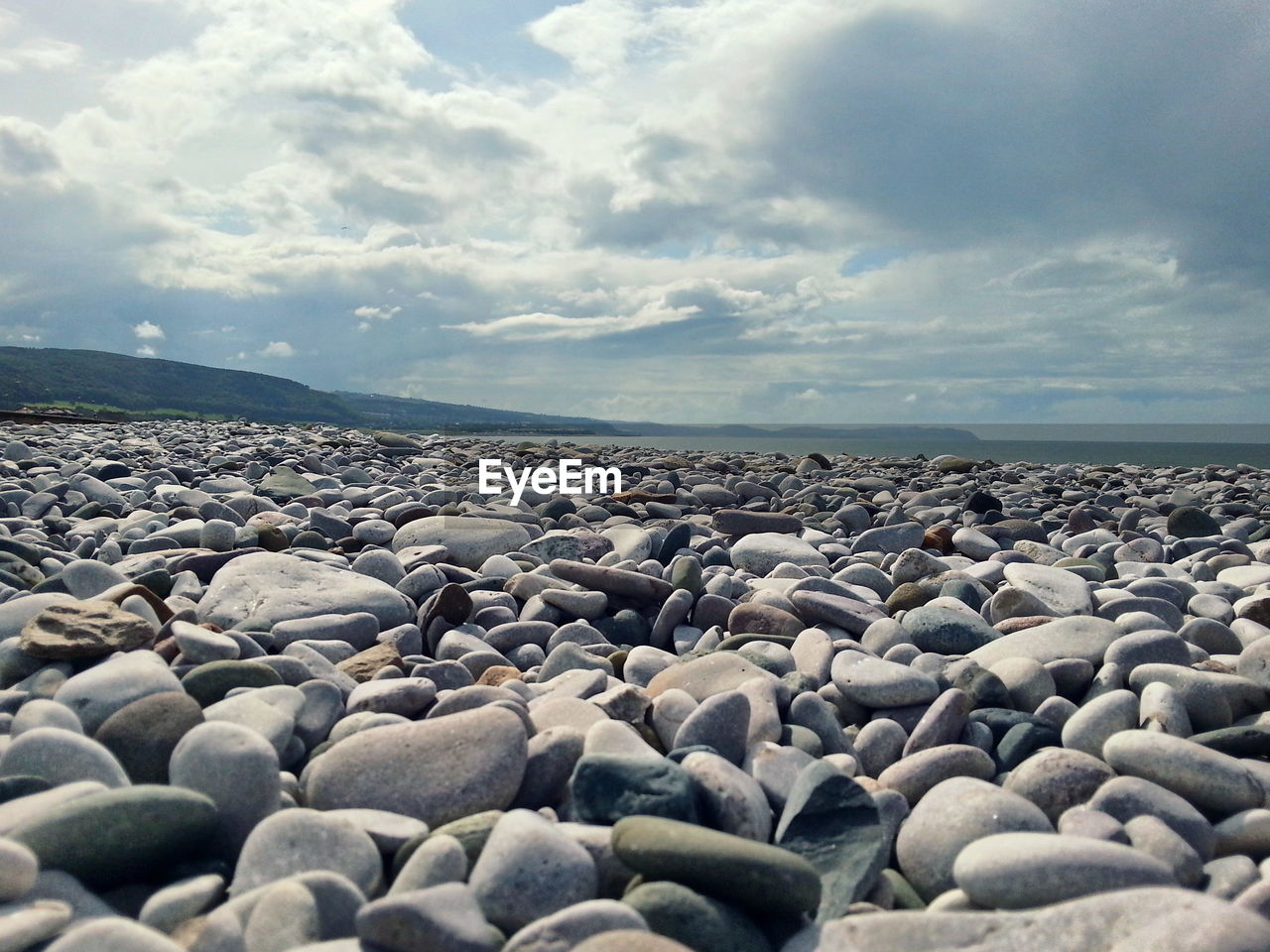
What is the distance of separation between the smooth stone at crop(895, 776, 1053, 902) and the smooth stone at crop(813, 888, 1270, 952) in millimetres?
233

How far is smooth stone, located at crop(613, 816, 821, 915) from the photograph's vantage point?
1420 millimetres

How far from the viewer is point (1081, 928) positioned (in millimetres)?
1280

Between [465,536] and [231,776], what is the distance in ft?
9.01

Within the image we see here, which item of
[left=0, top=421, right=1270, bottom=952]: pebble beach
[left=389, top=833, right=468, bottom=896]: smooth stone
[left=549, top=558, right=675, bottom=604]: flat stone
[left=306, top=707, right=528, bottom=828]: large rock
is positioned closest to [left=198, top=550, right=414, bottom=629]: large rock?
[left=0, top=421, right=1270, bottom=952]: pebble beach

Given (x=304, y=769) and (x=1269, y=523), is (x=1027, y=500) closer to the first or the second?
(x=1269, y=523)

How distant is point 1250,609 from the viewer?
10.3 ft

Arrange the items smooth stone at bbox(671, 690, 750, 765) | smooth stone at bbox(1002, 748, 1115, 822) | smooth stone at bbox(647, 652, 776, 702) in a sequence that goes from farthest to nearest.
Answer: smooth stone at bbox(647, 652, 776, 702) → smooth stone at bbox(671, 690, 750, 765) → smooth stone at bbox(1002, 748, 1115, 822)

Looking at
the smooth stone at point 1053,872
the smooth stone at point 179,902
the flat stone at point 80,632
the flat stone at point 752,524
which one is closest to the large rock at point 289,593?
the flat stone at point 80,632

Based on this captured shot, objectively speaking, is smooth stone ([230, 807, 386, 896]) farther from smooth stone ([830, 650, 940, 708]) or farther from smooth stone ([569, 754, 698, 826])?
smooth stone ([830, 650, 940, 708])

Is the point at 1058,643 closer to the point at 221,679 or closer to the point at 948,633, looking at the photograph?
the point at 948,633

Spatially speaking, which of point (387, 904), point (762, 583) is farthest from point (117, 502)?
point (387, 904)

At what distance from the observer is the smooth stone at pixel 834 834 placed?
61.7 inches

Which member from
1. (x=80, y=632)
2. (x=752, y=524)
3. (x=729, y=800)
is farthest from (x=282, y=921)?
(x=752, y=524)

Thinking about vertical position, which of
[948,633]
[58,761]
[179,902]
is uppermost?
[948,633]
